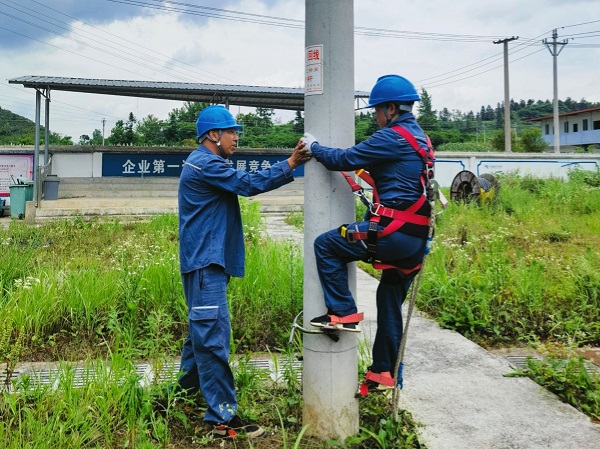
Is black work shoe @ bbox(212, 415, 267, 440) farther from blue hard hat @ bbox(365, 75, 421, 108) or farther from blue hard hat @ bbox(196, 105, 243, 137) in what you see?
blue hard hat @ bbox(365, 75, 421, 108)

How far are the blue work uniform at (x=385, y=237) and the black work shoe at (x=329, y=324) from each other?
5 cm

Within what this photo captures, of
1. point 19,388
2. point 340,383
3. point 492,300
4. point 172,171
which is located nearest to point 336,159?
point 340,383

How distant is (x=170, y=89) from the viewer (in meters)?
17.6

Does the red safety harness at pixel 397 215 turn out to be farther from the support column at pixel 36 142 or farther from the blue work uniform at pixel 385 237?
the support column at pixel 36 142

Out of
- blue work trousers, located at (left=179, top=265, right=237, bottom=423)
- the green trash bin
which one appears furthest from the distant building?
blue work trousers, located at (left=179, top=265, right=237, bottom=423)

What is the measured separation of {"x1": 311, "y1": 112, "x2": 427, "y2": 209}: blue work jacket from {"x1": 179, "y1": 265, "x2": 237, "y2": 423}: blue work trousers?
0.96 meters

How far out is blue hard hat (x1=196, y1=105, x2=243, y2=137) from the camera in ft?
10.8

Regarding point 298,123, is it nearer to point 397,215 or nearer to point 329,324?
point 397,215

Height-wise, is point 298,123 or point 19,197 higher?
point 298,123

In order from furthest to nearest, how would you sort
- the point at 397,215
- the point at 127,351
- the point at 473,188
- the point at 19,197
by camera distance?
the point at 19,197 < the point at 473,188 < the point at 127,351 < the point at 397,215

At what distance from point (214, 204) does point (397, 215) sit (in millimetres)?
1061

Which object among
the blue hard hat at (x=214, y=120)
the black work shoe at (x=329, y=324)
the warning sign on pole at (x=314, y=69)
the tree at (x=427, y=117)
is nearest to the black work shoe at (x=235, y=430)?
the black work shoe at (x=329, y=324)

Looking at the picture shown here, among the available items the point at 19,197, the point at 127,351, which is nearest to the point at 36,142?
the point at 19,197

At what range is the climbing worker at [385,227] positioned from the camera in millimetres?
2910
